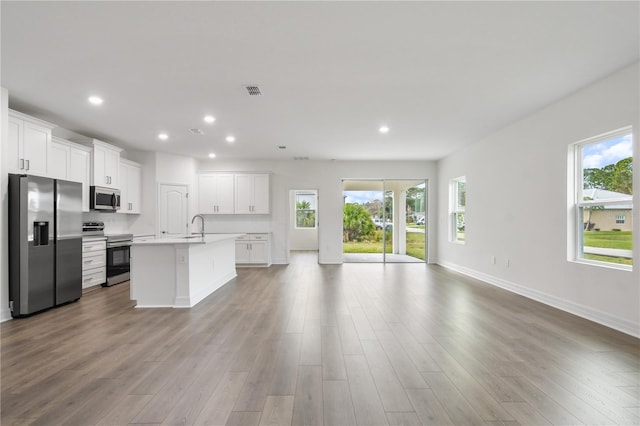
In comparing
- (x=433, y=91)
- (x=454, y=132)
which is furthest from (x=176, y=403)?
(x=454, y=132)

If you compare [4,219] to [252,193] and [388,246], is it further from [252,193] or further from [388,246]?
[388,246]

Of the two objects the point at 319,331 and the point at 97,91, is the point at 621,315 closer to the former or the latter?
the point at 319,331

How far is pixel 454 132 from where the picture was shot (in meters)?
5.51

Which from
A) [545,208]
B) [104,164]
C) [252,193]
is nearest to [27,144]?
[104,164]

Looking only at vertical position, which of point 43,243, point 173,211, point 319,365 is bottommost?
point 319,365

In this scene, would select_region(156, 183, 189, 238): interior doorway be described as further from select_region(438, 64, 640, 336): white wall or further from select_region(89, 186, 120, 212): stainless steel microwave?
select_region(438, 64, 640, 336): white wall

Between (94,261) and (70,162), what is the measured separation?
165 cm

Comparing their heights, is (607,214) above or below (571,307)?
above

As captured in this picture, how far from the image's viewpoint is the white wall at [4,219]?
3619 mm

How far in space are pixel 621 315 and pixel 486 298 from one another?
4.97ft

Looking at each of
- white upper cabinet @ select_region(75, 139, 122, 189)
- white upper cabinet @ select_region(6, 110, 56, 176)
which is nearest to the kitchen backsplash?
white upper cabinet @ select_region(75, 139, 122, 189)

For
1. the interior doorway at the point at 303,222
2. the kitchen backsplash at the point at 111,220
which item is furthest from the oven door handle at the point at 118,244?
the interior doorway at the point at 303,222

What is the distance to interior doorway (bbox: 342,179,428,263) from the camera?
27.4 ft

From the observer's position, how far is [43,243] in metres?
3.95
